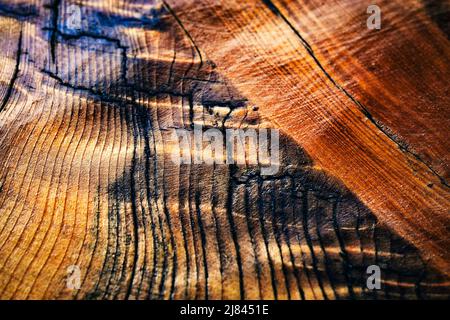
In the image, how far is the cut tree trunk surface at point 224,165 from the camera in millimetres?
1118

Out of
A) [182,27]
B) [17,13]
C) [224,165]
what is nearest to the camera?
[224,165]

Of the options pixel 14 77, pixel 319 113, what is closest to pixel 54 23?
pixel 14 77

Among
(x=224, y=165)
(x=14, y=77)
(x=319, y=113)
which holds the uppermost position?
(x=14, y=77)

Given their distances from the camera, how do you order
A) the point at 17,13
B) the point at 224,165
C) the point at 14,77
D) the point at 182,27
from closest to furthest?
the point at 224,165
the point at 14,77
the point at 182,27
the point at 17,13

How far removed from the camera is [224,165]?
51.6 inches

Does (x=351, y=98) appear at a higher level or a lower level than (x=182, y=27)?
lower

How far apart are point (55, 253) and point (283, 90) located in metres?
0.88

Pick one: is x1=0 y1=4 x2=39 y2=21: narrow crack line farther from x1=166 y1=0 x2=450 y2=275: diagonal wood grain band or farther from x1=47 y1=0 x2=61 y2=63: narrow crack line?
x1=166 y1=0 x2=450 y2=275: diagonal wood grain band

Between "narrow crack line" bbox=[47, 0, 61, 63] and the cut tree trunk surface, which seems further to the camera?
"narrow crack line" bbox=[47, 0, 61, 63]

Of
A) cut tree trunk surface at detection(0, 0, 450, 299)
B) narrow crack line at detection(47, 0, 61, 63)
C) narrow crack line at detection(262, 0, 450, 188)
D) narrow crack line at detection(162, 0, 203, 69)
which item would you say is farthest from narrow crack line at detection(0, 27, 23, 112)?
narrow crack line at detection(262, 0, 450, 188)

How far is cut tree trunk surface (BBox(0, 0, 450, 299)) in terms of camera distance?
1.12m

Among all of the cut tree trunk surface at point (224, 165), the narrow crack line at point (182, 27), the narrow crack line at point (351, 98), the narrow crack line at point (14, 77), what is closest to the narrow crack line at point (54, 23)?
the cut tree trunk surface at point (224, 165)

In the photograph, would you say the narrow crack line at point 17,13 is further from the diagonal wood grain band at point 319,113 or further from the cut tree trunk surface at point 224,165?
the diagonal wood grain band at point 319,113

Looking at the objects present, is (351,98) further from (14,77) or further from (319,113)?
(14,77)
